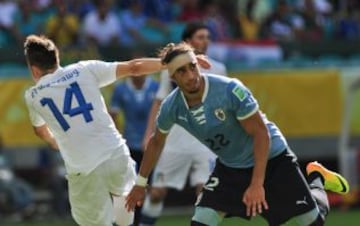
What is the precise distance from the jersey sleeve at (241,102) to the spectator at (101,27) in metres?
10.3

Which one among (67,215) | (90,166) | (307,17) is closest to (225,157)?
(90,166)

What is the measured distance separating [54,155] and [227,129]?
31.6ft

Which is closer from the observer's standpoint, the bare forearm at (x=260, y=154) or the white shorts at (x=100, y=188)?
the bare forearm at (x=260, y=154)

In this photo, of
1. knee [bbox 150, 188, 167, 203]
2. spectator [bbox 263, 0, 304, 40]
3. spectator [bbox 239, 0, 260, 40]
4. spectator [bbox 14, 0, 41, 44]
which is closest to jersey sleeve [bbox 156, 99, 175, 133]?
knee [bbox 150, 188, 167, 203]

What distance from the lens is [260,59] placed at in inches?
778

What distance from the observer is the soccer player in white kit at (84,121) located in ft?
32.7

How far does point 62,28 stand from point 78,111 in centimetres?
920

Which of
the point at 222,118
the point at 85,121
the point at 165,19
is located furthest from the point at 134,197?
the point at 165,19

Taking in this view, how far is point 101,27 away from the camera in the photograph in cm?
1958

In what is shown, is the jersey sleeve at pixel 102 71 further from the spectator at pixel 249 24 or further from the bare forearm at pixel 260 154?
the spectator at pixel 249 24

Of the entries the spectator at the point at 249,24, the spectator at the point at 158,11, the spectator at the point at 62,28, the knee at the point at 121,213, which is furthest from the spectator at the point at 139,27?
the knee at the point at 121,213

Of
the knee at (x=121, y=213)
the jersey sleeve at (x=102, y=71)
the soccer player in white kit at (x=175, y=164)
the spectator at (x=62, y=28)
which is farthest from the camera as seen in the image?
the spectator at (x=62, y=28)

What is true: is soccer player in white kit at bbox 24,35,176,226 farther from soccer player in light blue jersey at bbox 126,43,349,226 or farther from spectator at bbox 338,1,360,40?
spectator at bbox 338,1,360,40

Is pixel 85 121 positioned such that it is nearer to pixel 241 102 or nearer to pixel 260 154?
pixel 241 102
